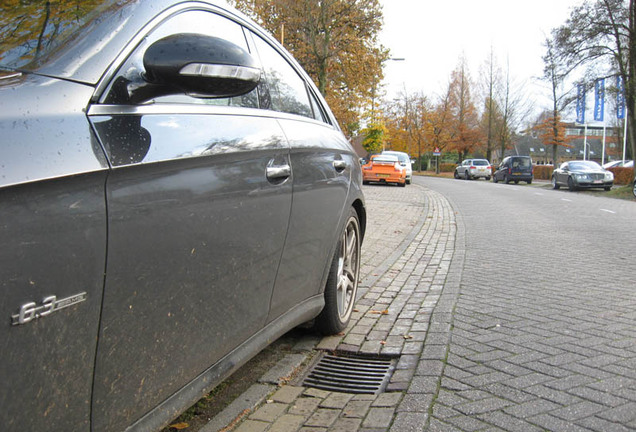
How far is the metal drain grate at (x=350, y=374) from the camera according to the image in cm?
306

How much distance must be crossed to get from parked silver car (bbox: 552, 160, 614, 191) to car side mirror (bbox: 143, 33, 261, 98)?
88.0 ft

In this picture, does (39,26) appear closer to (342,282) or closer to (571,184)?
(342,282)

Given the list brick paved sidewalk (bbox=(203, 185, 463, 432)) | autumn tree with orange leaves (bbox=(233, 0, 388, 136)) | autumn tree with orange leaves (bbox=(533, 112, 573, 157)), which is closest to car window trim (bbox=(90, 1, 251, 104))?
brick paved sidewalk (bbox=(203, 185, 463, 432))

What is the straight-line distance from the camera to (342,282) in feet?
12.4

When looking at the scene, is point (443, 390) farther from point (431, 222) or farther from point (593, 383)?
point (431, 222)

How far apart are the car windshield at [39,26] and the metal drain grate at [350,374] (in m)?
2.15

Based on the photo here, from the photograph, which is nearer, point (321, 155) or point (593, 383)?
point (593, 383)

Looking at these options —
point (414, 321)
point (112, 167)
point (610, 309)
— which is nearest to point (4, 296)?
point (112, 167)

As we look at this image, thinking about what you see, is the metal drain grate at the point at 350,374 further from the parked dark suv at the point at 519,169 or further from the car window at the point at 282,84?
the parked dark suv at the point at 519,169

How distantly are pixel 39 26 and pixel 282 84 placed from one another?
5.07ft

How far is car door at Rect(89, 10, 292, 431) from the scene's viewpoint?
1487mm

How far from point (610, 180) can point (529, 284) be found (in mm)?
23318

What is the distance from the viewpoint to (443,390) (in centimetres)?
292

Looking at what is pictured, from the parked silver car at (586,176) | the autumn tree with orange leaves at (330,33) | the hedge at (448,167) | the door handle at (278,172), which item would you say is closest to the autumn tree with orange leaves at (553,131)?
the hedge at (448,167)
